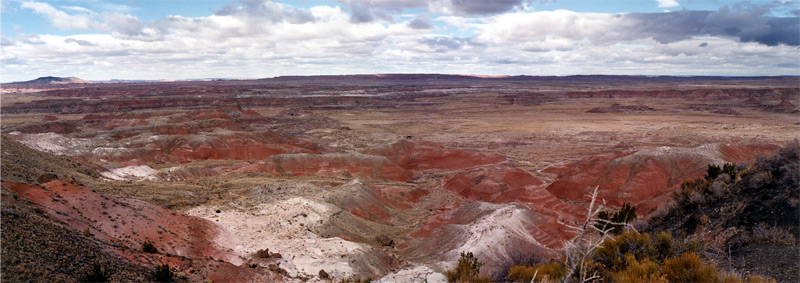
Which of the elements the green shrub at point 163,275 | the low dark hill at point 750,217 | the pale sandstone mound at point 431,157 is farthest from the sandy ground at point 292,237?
the pale sandstone mound at point 431,157

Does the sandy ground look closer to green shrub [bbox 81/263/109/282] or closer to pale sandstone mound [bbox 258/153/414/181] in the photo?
green shrub [bbox 81/263/109/282]

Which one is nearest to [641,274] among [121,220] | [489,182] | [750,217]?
[750,217]

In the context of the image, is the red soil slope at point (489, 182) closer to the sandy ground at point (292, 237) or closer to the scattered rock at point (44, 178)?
the sandy ground at point (292, 237)

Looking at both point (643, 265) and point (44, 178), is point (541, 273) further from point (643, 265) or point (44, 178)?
point (44, 178)

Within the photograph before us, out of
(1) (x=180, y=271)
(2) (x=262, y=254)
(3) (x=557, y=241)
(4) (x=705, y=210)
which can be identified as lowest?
(3) (x=557, y=241)

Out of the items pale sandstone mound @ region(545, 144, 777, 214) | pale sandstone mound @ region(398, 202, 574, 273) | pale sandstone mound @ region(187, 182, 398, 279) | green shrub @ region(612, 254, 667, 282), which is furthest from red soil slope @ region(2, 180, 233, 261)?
pale sandstone mound @ region(545, 144, 777, 214)

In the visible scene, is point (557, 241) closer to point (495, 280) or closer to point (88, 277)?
point (495, 280)

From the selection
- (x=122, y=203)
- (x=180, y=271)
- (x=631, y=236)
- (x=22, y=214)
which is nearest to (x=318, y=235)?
(x=122, y=203)
